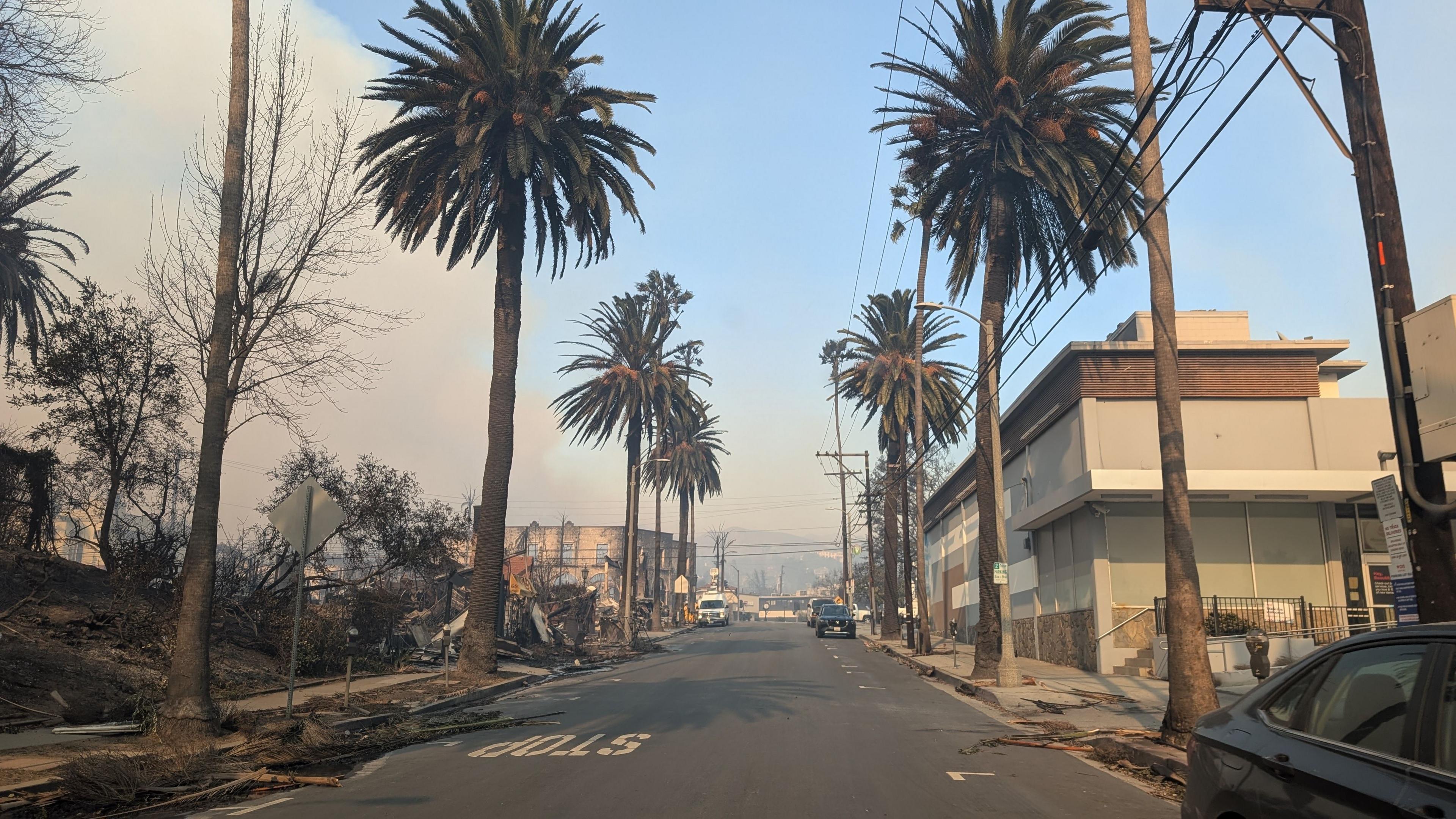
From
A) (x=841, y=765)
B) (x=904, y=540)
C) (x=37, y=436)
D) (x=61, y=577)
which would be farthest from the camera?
(x=904, y=540)

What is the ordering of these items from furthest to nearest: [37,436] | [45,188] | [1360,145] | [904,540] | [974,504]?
1. [974,504]
2. [904,540]
3. [45,188]
4. [37,436]
5. [1360,145]

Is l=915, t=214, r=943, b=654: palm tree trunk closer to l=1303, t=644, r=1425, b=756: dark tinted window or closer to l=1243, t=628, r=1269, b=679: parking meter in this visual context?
l=1243, t=628, r=1269, b=679: parking meter

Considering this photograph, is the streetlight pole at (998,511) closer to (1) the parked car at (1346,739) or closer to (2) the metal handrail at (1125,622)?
(2) the metal handrail at (1125,622)

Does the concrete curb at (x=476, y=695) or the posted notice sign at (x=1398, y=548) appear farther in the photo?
the concrete curb at (x=476, y=695)

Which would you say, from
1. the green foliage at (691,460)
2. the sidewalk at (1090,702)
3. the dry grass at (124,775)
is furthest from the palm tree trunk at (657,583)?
the dry grass at (124,775)

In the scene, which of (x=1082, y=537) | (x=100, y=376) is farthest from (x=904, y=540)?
(x=100, y=376)

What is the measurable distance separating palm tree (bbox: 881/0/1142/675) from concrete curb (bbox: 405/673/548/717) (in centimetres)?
1121

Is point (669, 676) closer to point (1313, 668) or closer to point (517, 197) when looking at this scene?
point (517, 197)

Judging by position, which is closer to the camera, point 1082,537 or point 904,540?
point 1082,537

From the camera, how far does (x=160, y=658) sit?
16.3 m

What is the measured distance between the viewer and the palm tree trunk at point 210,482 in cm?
1144

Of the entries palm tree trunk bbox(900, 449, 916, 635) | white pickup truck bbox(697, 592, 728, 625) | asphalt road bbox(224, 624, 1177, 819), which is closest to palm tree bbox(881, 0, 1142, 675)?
asphalt road bbox(224, 624, 1177, 819)

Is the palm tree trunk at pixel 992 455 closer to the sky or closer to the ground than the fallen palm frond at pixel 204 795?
closer to the sky

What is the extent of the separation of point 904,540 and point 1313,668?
124ft
